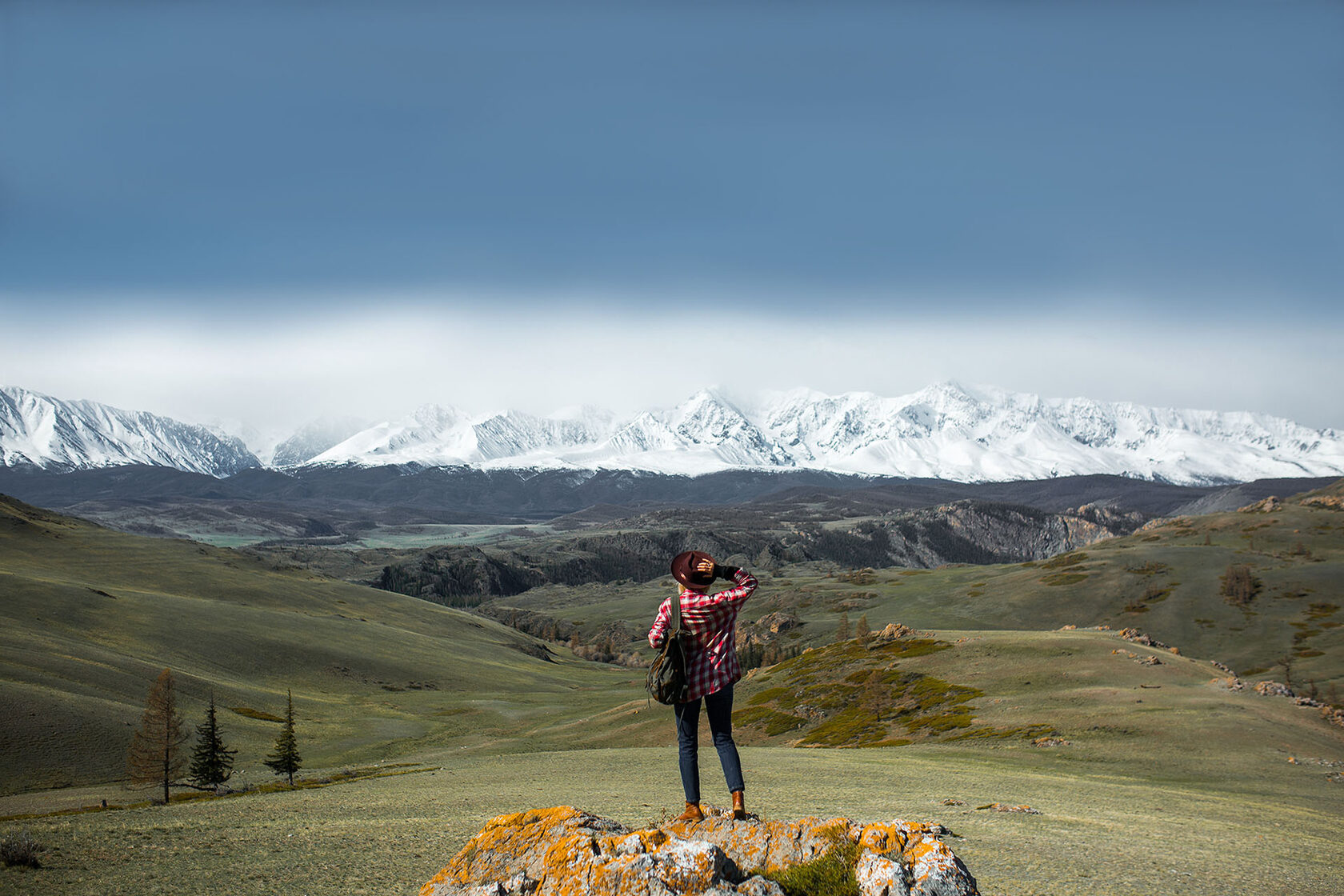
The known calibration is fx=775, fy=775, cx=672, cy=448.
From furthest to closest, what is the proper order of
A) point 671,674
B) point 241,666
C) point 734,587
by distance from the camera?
1. point 241,666
2. point 734,587
3. point 671,674

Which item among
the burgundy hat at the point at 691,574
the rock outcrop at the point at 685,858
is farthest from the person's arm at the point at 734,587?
the rock outcrop at the point at 685,858

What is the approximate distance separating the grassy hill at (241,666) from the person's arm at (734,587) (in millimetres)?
52990

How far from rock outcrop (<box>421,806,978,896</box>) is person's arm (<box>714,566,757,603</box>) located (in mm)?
3419

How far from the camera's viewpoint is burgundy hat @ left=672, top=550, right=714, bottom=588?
12438 mm

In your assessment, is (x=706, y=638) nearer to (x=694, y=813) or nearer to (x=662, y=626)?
(x=662, y=626)

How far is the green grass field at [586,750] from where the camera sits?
16250mm

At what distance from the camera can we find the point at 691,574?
12516mm

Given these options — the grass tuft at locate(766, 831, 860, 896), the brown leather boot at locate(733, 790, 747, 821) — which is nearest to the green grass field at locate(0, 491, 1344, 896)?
the grass tuft at locate(766, 831, 860, 896)

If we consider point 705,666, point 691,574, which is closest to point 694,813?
point 705,666

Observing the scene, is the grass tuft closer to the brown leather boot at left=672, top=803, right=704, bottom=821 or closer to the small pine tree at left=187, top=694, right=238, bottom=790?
the brown leather boot at left=672, top=803, right=704, bottom=821

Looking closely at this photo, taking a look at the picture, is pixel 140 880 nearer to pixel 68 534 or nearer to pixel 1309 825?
pixel 1309 825

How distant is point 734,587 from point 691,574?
85 cm

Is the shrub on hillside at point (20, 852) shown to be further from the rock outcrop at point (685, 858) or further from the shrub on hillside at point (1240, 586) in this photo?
the shrub on hillside at point (1240, 586)

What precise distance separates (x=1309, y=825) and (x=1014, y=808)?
29.2 ft
